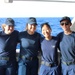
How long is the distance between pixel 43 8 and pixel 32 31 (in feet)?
3.74

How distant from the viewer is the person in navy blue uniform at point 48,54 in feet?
8.58

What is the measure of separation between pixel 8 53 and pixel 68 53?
0.68 m

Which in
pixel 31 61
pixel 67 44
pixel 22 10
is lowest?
pixel 31 61

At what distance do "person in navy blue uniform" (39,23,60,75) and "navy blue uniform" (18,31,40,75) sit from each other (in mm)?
81

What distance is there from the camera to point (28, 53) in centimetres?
265

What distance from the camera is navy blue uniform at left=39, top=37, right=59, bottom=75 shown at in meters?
2.61

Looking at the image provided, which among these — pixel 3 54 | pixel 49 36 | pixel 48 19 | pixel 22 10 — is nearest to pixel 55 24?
pixel 48 19

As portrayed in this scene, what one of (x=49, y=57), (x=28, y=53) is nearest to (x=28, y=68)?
(x=28, y=53)

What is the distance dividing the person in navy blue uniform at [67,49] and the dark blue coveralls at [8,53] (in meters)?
0.55

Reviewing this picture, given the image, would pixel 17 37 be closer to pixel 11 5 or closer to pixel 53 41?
pixel 53 41

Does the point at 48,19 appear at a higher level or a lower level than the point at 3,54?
higher

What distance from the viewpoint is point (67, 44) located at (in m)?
2.56

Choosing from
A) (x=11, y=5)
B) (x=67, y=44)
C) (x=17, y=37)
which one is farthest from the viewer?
(x=11, y=5)

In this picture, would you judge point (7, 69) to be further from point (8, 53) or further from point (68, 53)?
point (68, 53)
